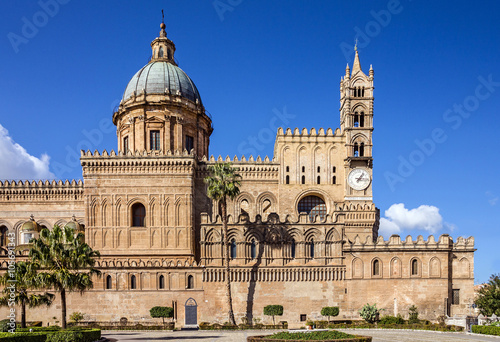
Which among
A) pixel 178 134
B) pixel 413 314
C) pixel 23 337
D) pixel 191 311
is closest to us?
pixel 23 337

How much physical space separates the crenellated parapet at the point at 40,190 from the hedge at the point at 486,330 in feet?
132

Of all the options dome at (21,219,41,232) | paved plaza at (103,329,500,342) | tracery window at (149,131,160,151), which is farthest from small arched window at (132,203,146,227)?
paved plaza at (103,329,500,342)

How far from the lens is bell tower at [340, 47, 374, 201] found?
50438mm

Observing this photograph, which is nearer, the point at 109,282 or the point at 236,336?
the point at 236,336

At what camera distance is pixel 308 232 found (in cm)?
4462

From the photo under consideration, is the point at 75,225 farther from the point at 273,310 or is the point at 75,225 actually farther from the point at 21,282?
the point at 273,310

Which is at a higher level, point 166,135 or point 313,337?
point 166,135

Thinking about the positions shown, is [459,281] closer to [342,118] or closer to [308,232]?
[308,232]

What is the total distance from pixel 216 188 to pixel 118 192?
1116 cm

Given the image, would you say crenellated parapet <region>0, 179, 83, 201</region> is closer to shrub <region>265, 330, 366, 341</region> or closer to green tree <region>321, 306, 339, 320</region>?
green tree <region>321, 306, 339, 320</region>

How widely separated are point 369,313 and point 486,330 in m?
9.16

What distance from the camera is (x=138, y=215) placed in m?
48.8

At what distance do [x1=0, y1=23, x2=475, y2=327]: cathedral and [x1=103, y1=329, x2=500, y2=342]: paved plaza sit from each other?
221 inches

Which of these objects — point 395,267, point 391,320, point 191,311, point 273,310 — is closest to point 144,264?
point 191,311
